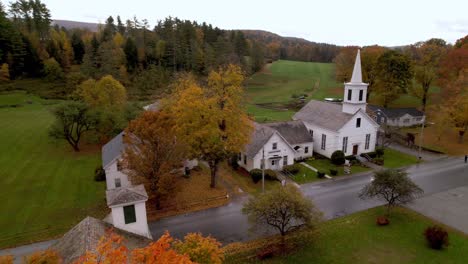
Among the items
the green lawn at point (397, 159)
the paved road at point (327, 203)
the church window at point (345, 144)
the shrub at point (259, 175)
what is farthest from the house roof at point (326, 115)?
the shrub at point (259, 175)

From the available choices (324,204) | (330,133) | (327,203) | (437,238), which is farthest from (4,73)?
(437,238)

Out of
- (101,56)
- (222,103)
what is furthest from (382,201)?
(101,56)

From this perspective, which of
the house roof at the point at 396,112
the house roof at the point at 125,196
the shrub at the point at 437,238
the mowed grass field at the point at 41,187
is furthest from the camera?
the house roof at the point at 396,112

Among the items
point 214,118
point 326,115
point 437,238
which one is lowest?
point 437,238

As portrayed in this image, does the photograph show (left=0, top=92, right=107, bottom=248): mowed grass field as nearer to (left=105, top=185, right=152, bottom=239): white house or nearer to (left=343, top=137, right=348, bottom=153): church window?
(left=105, top=185, right=152, bottom=239): white house

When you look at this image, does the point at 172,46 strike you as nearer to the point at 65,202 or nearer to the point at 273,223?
the point at 65,202

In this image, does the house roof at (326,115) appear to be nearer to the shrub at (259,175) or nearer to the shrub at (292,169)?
the shrub at (292,169)

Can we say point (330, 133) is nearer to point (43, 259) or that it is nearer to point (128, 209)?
point (128, 209)

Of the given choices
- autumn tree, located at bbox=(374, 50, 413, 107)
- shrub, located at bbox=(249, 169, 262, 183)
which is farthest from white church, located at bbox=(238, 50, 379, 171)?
autumn tree, located at bbox=(374, 50, 413, 107)
